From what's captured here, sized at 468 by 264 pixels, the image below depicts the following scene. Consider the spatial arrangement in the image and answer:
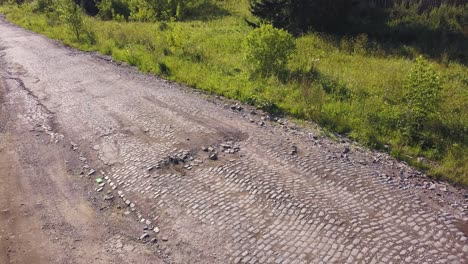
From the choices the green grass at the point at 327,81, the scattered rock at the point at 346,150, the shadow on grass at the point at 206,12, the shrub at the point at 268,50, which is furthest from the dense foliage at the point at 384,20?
the scattered rock at the point at 346,150

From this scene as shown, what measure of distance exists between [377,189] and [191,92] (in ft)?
19.9

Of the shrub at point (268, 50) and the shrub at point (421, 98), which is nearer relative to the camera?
the shrub at point (421, 98)

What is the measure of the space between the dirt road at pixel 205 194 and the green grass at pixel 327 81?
2.13 ft

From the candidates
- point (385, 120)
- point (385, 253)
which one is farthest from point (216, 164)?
point (385, 120)

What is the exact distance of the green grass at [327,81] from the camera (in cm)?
743

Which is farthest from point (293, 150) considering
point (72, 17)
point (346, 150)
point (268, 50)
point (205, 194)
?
point (72, 17)

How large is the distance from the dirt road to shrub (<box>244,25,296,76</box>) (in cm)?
213

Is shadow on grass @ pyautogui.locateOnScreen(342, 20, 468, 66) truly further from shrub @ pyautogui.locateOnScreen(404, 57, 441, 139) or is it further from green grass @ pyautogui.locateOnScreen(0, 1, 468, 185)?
shrub @ pyautogui.locateOnScreen(404, 57, 441, 139)

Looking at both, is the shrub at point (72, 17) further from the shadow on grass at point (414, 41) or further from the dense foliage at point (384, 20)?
the shadow on grass at point (414, 41)

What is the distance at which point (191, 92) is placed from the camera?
1059 cm

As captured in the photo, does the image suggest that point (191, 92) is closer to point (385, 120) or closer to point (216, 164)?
point (216, 164)

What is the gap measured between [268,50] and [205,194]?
5.75 metres

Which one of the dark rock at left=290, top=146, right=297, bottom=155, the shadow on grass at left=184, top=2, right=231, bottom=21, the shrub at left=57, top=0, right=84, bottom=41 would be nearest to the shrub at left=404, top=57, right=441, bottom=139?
the dark rock at left=290, top=146, right=297, bottom=155

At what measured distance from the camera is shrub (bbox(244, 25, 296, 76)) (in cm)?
1069
